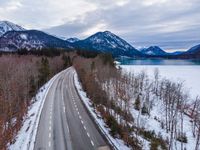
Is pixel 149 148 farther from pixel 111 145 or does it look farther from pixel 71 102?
pixel 71 102

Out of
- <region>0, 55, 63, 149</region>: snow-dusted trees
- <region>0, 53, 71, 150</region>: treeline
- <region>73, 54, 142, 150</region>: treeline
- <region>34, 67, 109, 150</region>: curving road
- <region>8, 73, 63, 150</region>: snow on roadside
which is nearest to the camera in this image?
<region>8, 73, 63, 150</region>: snow on roadside

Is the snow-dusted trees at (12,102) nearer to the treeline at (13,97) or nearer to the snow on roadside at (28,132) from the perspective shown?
the treeline at (13,97)

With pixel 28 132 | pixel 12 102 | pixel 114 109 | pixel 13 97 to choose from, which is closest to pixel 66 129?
pixel 28 132

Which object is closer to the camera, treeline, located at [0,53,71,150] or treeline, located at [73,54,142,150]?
treeline, located at [73,54,142,150]

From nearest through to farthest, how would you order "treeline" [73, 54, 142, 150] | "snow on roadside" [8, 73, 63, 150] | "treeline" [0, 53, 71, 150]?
"snow on roadside" [8, 73, 63, 150]
"treeline" [73, 54, 142, 150]
"treeline" [0, 53, 71, 150]

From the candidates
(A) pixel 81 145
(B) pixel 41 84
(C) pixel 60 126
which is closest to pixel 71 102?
(C) pixel 60 126

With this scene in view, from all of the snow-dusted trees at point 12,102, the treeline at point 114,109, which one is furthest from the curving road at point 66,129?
the snow-dusted trees at point 12,102

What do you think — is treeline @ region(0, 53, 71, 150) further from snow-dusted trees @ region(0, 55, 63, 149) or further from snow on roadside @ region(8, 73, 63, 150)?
snow on roadside @ region(8, 73, 63, 150)

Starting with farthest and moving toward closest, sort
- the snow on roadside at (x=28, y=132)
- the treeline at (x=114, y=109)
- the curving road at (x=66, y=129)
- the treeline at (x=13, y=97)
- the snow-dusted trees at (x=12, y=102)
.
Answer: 1. the treeline at (x=13, y=97)
2. the snow-dusted trees at (x=12, y=102)
3. the treeline at (x=114, y=109)
4. the curving road at (x=66, y=129)
5. the snow on roadside at (x=28, y=132)

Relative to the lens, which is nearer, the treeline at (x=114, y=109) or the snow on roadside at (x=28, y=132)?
the snow on roadside at (x=28, y=132)

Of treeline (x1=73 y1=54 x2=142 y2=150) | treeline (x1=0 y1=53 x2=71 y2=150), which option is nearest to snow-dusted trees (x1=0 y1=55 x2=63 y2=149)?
treeline (x1=0 y1=53 x2=71 y2=150)

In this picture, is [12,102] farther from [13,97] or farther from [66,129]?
[66,129]
